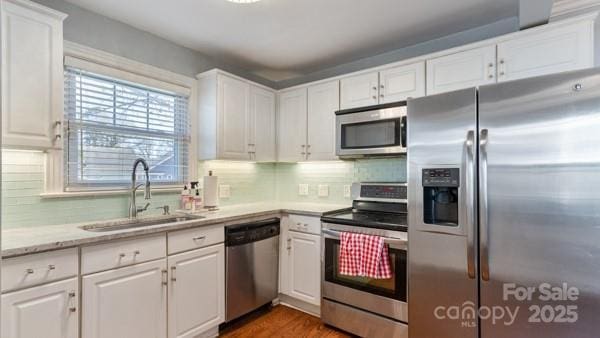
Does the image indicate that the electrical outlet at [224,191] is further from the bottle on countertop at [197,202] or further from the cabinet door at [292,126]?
the cabinet door at [292,126]

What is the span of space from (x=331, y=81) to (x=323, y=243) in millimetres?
1459

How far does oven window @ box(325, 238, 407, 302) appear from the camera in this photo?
7.24 feet

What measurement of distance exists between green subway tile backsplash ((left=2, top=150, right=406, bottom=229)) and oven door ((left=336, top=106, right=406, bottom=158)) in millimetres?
402

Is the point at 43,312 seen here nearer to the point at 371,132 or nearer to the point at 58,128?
the point at 58,128

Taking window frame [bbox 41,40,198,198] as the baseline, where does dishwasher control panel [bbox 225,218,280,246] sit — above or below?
below

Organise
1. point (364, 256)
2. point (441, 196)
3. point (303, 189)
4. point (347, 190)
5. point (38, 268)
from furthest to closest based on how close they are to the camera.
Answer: point (303, 189)
point (347, 190)
point (364, 256)
point (441, 196)
point (38, 268)

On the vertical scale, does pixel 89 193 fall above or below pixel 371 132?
below

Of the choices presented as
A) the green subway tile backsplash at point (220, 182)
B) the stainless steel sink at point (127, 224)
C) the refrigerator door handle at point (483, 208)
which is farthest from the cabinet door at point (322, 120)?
the refrigerator door handle at point (483, 208)

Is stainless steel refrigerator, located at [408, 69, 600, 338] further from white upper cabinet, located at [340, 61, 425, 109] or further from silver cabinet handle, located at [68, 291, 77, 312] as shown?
silver cabinet handle, located at [68, 291, 77, 312]

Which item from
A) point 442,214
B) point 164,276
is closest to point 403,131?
point 442,214

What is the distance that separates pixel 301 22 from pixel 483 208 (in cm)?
178

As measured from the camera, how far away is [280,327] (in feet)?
8.63

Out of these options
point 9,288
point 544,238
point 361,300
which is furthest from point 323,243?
point 9,288

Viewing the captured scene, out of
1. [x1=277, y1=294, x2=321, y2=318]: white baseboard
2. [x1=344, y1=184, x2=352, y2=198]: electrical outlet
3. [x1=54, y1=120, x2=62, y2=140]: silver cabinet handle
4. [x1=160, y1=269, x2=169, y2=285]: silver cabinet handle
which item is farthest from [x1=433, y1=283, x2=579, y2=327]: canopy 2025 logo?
[x1=54, y1=120, x2=62, y2=140]: silver cabinet handle
